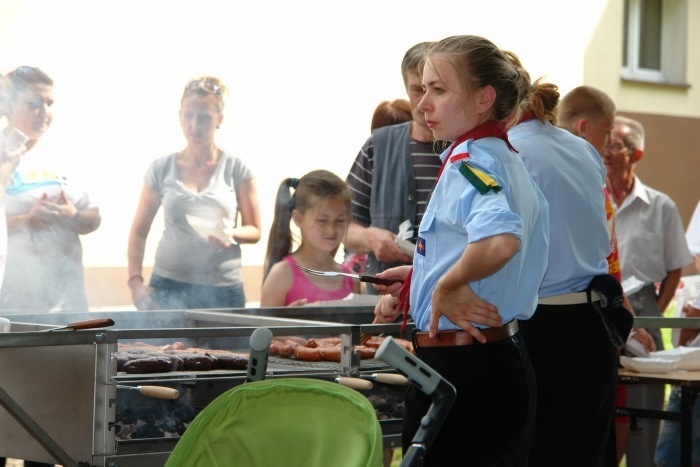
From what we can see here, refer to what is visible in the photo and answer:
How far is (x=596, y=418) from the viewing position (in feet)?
11.4

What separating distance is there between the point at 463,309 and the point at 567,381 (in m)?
0.99

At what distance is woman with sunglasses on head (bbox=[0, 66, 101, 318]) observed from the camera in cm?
478

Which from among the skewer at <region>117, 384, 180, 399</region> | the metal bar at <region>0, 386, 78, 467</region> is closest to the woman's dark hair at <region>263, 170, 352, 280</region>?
the skewer at <region>117, 384, 180, 399</region>

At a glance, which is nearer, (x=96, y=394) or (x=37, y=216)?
(x=96, y=394)

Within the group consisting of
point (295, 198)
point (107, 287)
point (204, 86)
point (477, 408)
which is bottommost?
point (107, 287)

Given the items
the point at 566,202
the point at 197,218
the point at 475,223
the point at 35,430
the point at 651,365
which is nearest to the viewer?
the point at 475,223

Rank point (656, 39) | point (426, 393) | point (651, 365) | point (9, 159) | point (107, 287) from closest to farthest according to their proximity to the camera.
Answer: point (426, 393), point (651, 365), point (9, 159), point (107, 287), point (656, 39)

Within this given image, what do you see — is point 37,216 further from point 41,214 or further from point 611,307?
point 611,307

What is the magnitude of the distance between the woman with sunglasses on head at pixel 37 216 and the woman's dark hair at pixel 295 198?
0.86 m

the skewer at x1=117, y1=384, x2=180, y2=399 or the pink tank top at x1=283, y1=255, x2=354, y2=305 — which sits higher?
the skewer at x1=117, y1=384, x2=180, y2=399

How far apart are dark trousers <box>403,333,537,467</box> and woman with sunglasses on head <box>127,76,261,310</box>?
266cm

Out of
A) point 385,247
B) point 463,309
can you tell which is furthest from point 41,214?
point 463,309

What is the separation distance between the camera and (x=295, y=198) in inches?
193

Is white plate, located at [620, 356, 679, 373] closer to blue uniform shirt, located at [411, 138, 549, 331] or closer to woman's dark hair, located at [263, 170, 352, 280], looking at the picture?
woman's dark hair, located at [263, 170, 352, 280]
